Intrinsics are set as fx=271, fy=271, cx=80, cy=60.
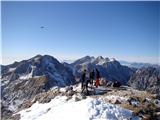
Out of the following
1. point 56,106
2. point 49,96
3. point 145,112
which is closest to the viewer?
point 145,112

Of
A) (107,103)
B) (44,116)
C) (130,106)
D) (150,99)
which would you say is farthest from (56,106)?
(150,99)

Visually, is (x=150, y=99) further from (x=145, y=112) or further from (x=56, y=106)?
(x=56, y=106)

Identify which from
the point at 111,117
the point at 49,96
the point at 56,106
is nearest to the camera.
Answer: the point at 111,117

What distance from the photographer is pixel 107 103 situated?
4000cm

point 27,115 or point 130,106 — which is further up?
point 130,106

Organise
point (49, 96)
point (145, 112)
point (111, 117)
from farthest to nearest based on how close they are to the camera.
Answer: point (49, 96)
point (145, 112)
point (111, 117)

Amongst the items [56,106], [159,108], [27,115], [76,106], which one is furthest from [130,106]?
[27,115]

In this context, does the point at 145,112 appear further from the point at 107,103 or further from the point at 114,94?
the point at 114,94

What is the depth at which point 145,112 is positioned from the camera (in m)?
39.2

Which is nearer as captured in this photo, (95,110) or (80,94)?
(95,110)

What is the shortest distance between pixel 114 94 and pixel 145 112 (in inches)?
331

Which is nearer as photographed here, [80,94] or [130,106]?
[130,106]

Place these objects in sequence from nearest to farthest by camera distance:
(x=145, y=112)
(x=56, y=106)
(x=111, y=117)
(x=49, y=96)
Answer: (x=111, y=117), (x=145, y=112), (x=56, y=106), (x=49, y=96)

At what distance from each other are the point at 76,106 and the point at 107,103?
4.61 m
